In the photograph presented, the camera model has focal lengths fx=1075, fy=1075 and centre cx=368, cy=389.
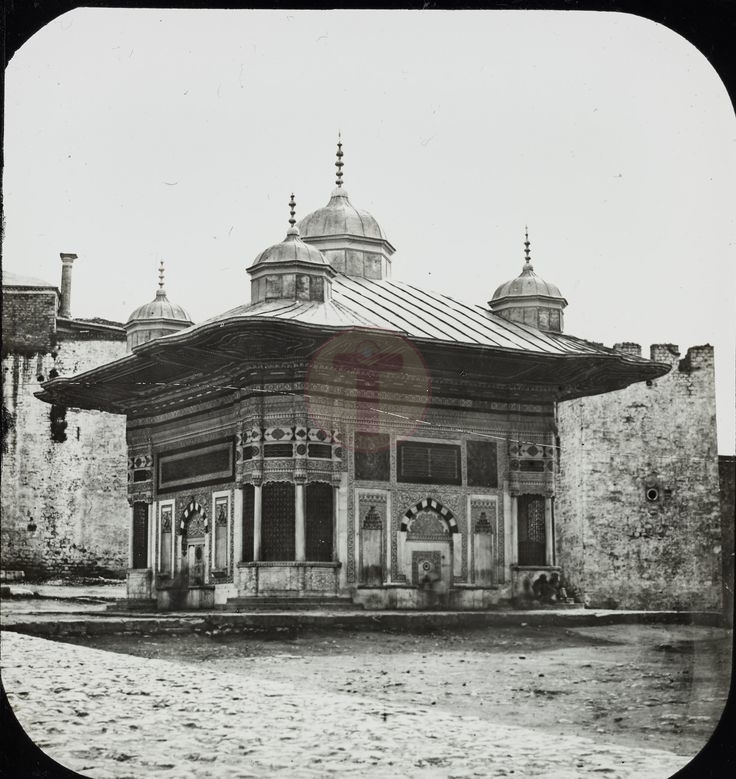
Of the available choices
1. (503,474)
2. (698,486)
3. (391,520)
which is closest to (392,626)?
(391,520)

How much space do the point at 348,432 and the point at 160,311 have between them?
1.86m

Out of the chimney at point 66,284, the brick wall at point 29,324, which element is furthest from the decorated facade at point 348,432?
the chimney at point 66,284

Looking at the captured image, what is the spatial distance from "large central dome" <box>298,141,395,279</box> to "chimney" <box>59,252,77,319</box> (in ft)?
6.65

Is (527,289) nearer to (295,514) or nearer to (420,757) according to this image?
(295,514)

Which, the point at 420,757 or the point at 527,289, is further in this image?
the point at 527,289

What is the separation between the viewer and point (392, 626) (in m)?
8.55

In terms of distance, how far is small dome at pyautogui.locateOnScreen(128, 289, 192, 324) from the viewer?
8430 mm

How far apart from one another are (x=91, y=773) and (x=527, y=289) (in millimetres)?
4898

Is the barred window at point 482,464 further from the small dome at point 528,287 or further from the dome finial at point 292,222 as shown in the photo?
the dome finial at point 292,222

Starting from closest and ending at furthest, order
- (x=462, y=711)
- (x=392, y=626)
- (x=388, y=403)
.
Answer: (x=462, y=711) → (x=392, y=626) → (x=388, y=403)

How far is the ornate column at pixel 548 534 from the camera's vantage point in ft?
30.8

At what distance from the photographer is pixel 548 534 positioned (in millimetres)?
9555

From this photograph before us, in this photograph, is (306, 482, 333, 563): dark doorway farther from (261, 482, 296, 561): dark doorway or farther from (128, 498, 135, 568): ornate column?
(128, 498, 135, 568): ornate column

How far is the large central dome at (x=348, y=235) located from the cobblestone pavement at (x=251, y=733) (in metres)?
3.62
